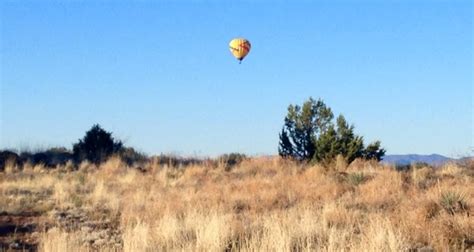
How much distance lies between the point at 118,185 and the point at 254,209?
336 inches

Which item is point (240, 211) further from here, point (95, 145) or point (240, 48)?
point (240, 48)

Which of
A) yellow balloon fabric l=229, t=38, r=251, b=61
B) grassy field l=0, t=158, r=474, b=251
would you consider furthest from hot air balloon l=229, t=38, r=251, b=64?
grassy field l=0, t=158, r=474, b=251

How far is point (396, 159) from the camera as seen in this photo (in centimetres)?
2897

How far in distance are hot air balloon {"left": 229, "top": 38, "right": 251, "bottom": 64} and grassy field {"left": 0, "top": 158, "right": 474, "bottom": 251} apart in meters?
16.4

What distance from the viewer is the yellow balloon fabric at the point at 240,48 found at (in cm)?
4328

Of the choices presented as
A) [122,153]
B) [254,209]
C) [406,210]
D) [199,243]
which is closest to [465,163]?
[254,209]

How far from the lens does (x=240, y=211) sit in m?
14.6

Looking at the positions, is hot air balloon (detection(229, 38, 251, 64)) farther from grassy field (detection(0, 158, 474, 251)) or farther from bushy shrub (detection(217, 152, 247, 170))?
grassy field (detection(0, 158, 474, 251))

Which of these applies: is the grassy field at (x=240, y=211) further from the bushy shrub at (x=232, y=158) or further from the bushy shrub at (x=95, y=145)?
the bushy shrub at (x=95, y=145)

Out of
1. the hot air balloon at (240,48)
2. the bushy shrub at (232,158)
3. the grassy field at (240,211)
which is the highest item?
the hot air balloon at (240,48)

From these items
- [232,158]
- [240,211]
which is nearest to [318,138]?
[232,158]

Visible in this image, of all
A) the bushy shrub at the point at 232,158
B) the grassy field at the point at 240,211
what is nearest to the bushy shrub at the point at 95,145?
the bushy shrub at the point at 232,158

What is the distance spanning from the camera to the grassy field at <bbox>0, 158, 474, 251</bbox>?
9227 mm

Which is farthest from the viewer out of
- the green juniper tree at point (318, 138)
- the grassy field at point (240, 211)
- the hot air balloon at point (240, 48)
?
the hot air balloon at point (240, 48)
